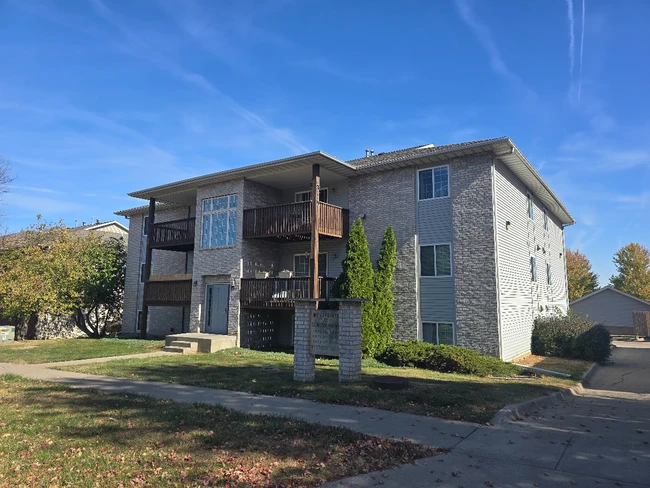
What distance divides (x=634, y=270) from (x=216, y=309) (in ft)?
159

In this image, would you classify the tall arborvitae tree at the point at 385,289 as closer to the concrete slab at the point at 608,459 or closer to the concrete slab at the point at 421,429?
the concrete slab at the point at 421,429

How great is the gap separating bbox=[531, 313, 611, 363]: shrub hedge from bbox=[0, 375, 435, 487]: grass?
14464mm

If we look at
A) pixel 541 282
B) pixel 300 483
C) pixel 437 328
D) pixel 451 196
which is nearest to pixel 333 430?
pixel 300 483

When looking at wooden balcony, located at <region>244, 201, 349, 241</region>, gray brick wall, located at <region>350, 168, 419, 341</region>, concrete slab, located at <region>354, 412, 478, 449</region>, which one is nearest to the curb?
concrete slab, located at <region>354, 412, 478, 449</region>

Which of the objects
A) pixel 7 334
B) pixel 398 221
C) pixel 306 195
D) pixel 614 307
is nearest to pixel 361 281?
pixel 398 221

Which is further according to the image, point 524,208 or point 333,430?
point 524,208

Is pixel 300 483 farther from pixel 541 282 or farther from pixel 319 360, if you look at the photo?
pixel 541 282

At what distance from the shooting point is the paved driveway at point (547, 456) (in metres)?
4.79

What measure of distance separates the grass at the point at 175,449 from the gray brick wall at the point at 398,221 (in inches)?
405

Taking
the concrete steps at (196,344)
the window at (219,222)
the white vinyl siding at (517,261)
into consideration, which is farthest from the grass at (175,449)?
the window at (219,222)

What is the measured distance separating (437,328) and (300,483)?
12314mm

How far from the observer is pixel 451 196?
53.4 feet

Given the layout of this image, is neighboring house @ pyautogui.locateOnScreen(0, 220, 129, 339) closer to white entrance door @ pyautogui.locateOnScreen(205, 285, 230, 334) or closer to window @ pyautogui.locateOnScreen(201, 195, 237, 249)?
window @ pyautogui.locateOnScreen(201, 195, 237, 249)

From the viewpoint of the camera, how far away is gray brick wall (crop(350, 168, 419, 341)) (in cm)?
1670
